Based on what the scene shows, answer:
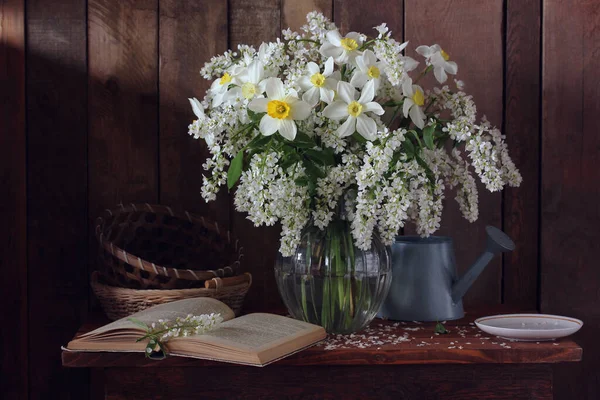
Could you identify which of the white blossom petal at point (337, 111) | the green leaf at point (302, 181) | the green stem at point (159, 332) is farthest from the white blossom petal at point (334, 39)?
the green stem at point (159, 332)

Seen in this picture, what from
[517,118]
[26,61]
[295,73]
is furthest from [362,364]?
[26,61]

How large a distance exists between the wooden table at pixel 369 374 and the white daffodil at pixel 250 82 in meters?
0.40

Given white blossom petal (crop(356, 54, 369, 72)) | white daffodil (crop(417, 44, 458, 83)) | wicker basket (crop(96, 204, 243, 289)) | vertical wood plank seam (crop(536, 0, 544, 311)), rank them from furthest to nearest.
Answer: vertical wood plank seam (crop(536, 0, 544, 311)) → wicker basket (crop(96, 204, 243, 289)) → white daffodil (crop(417, 44, 458, 83)) → white blossom petal (crop(356, 54, 369, 72))

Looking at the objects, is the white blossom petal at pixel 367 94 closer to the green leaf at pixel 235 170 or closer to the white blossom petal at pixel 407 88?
the white blossom petal at pixel 407 88

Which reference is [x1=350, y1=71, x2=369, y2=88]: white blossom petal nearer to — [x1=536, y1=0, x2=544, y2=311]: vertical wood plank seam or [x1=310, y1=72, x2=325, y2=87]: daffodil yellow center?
[x1=310, y1=72, x2=325, y2=87]: daffodil yellow center

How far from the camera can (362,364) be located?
105 centimetres

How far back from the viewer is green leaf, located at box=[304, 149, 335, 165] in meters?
1.07

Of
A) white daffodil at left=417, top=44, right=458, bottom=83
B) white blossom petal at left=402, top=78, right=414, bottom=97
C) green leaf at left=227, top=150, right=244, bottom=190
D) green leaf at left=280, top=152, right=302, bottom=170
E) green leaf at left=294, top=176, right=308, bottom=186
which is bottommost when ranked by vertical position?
green leaf at left=294, top=176, right=308, bottom=186

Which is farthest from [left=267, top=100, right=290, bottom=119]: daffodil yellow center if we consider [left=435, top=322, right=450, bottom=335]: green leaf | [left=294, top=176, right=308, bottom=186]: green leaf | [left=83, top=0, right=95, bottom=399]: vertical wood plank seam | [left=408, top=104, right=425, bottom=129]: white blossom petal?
[left=83, top=0, right=95, bottom=399]: vertical wood plank seam

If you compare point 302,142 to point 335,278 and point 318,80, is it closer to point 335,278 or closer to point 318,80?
point 318,80

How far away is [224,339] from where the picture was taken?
0.98m

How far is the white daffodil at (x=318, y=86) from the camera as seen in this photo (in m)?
1.05

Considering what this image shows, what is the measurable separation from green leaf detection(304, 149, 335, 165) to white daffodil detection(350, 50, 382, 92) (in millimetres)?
115

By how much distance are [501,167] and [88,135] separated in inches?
33.2
